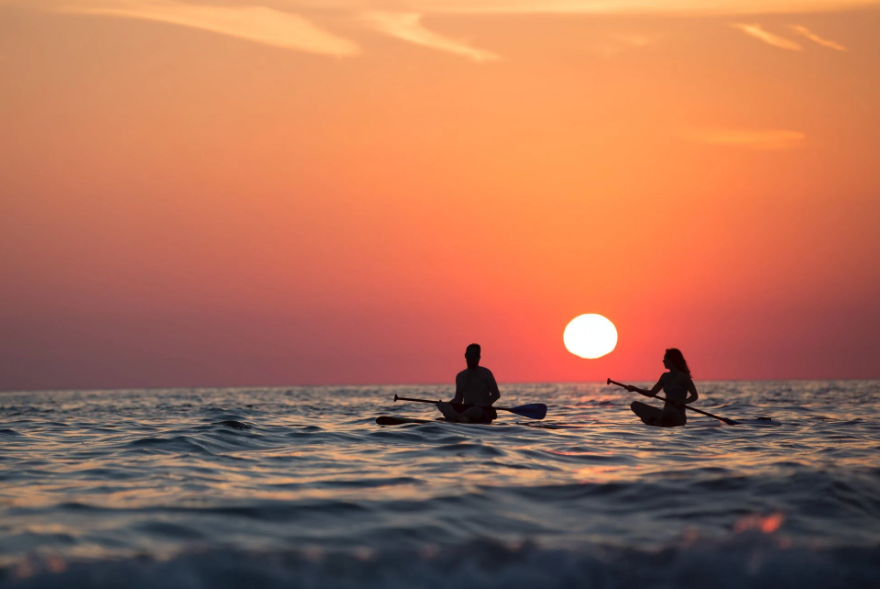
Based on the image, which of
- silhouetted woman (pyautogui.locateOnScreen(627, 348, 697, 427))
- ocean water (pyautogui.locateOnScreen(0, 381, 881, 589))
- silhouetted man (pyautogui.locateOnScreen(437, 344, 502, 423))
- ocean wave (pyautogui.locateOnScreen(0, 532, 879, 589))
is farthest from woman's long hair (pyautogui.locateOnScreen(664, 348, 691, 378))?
ocean wave (pyautogui.locateOnScreen(0, 532, 879, 589))

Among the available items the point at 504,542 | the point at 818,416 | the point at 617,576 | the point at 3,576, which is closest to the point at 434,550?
the point at 504,542

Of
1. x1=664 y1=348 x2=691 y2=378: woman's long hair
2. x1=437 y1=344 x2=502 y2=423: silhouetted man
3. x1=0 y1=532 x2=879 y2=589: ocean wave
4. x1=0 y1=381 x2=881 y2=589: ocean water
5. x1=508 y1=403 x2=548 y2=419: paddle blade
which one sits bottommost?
x1=0 y1=532 x2=879 y2=589: ocean wave

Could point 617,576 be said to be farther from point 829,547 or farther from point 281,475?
point 281,475

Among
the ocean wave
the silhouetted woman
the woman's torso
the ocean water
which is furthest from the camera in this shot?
the woman's torso

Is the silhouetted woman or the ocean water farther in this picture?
the silhouetted woman

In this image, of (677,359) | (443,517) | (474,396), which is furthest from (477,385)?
(443,517)

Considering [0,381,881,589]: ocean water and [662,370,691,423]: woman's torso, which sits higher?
[662,370,691,423]: woman's torso

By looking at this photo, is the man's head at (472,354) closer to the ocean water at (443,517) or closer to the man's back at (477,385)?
the man's back at (477,385)

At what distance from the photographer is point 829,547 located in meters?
8.27

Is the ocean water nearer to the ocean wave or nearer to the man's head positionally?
the ocean wave

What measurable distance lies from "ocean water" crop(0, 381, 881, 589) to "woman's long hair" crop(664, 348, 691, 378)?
141 inches

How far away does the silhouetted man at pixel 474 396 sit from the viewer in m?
18.8

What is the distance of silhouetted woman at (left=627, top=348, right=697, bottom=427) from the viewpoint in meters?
18.5

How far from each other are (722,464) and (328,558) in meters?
7.43
